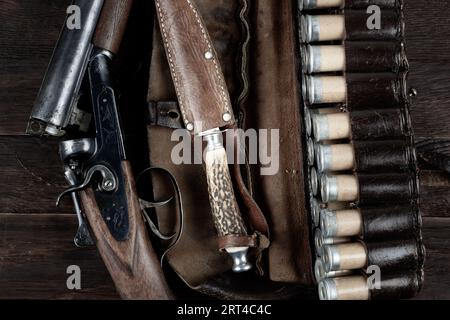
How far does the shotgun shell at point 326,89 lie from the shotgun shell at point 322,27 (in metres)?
0.10

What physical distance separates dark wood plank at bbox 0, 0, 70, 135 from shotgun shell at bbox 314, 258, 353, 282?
0.96 m

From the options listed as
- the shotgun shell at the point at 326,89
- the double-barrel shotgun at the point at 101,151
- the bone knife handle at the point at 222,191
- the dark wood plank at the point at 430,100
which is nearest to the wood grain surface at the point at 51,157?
the dark wood plank at the point at 430,100

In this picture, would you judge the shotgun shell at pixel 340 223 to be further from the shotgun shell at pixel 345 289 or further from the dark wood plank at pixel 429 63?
the dark wood plank at pixel 429 63

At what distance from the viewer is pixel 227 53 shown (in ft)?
4.91

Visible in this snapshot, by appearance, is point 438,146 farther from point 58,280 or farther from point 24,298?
point 24,298

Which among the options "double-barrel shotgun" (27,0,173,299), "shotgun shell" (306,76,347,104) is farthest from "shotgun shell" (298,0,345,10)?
"double-barrel shotgun" (27,0,173,299)

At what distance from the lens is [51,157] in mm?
1668

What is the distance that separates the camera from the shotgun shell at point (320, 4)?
4.52 feet

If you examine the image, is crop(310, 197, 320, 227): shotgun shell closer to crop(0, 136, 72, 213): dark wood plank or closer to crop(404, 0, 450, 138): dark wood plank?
crop(404, 0, 450, 138): dark wood plank

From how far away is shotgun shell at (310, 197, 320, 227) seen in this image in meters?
1.42

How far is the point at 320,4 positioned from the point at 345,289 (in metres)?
0.72

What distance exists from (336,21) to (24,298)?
122 cm

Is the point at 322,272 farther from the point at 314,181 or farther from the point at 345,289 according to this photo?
the point at 314,181
